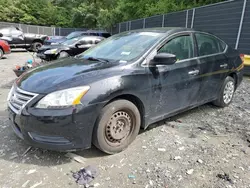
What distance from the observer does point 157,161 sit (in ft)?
8.44

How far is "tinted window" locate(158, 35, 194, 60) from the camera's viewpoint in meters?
3.19

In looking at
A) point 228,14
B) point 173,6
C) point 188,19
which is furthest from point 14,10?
point 228,14

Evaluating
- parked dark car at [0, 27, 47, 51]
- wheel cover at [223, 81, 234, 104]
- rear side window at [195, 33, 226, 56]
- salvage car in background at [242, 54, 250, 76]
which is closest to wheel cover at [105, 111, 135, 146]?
rear side window at [195, 33, 226, 56]

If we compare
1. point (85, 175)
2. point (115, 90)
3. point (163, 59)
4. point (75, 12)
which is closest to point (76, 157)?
point (85, 175)

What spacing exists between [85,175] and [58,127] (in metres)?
0.61

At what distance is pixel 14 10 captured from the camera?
31125 mm

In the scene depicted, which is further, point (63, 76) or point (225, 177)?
point (63, 76)

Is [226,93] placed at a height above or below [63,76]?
below

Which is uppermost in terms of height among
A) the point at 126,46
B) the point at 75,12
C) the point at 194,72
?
the point at 75,12

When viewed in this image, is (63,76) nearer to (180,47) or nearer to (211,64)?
(180,47)

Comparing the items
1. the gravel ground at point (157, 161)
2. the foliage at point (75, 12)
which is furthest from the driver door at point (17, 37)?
the gravel ground at point (157, 161)

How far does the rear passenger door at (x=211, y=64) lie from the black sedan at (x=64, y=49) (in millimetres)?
4510

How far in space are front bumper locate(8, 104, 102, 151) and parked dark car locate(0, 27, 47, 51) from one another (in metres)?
14.0

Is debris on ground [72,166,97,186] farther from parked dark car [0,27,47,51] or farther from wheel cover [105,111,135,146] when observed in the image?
parked dark car [0,27,47,51]
